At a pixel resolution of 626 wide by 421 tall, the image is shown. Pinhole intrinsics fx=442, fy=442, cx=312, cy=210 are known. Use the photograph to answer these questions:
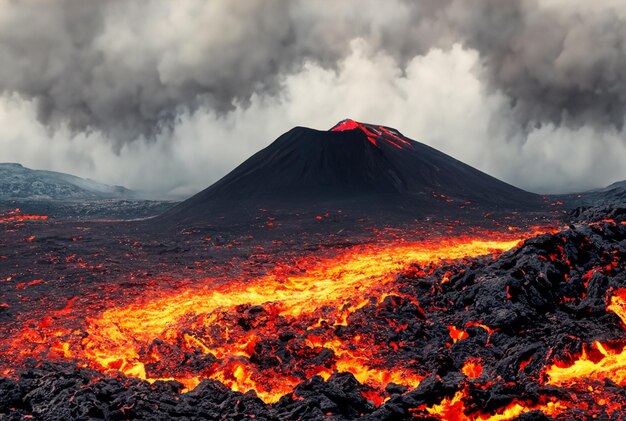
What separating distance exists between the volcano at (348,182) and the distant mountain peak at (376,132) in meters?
0.32

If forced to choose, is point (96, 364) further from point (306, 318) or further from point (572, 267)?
point (572, 267)

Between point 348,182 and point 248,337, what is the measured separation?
38.4 meters

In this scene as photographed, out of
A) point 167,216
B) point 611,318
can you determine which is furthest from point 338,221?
point 611,318

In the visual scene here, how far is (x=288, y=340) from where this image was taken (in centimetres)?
1555

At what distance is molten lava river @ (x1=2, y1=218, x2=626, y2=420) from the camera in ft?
38.4

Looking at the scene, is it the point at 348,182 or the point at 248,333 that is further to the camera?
the point at 348,182

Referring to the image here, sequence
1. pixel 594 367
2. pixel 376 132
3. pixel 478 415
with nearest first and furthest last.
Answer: pixel 478 415
pixel 594 367
pixel 376 132

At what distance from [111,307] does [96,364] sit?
17.3 ft

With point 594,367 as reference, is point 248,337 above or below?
below

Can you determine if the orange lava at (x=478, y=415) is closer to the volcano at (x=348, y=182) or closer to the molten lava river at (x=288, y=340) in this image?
the molten lava river at (x=288, y=340)

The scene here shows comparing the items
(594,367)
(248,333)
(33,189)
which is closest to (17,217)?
(248,333)

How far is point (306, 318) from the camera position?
17.1m

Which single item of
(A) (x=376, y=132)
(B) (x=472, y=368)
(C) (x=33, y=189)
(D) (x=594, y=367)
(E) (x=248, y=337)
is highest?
(A) (x=376, y=132)

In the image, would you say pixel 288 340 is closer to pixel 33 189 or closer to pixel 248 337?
pixel 248 337
